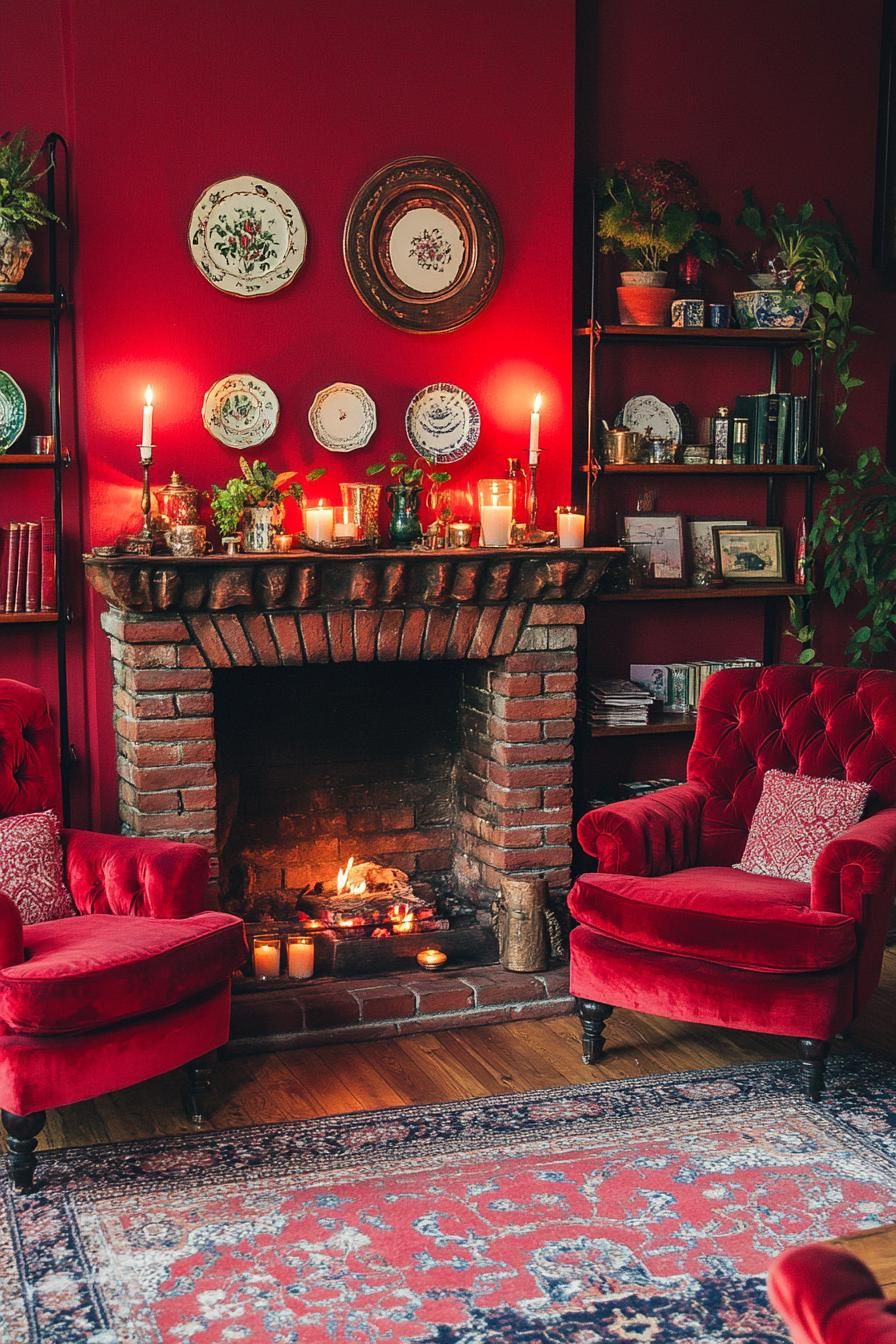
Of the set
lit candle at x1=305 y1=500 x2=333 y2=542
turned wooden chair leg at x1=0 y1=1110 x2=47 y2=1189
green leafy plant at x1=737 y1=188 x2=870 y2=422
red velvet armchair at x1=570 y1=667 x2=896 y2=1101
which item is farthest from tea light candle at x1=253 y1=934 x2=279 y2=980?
green leafy plant at x1=737 y1=188 x2=870 y2=422

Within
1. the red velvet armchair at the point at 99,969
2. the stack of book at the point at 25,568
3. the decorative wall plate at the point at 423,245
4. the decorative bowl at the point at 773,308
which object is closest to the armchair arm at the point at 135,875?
the red velvet armchair at the point at 99,969

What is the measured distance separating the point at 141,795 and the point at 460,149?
6.71 feet

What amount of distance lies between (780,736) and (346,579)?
51.1 inches

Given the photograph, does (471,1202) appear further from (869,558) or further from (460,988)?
(869,558)

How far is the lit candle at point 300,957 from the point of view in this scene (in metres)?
4.04

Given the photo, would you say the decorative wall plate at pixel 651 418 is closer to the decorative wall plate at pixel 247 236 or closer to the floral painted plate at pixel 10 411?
the decorative wall plate at pixel 247 236

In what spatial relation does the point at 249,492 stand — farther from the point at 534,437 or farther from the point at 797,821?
the point at 797,821

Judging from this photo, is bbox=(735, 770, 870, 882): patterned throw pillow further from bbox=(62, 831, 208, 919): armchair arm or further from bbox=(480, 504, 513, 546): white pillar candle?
bbox=(62, 831, 208, 919): armchair arm

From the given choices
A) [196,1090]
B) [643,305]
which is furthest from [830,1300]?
[643,305]

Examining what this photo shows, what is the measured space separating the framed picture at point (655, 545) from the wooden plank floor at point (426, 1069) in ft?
4.70

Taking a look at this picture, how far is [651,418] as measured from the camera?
4.71 meters

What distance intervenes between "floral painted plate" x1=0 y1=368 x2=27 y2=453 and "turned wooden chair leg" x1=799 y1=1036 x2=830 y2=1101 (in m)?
2.58

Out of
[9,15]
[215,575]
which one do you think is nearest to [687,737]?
[215,575]

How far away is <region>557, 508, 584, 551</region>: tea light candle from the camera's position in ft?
13.8
